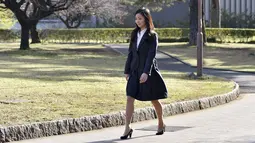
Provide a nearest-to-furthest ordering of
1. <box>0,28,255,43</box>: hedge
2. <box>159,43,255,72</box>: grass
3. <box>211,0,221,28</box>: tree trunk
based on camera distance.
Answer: <box>159,43,255,72</box>: grass
<box>0,28,255,43</box>: hedge
<box>211,0,221,28</box>: tree trunk

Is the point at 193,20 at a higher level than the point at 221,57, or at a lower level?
higher

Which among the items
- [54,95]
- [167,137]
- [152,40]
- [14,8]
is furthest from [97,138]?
[14,8]

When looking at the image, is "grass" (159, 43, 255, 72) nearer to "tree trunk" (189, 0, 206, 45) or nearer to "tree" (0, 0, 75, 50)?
"tree trunk" (189, 0, 206, 45)

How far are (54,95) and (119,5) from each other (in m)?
38.7

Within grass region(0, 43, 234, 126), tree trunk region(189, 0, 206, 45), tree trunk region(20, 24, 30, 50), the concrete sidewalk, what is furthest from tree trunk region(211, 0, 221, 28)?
the concrete sidewalk

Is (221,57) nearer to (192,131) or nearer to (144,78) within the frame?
(192,131)

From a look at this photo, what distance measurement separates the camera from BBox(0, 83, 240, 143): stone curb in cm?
923

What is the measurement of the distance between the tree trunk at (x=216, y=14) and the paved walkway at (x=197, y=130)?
118 ft

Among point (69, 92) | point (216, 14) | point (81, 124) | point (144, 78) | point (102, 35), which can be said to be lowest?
point (102, 35)

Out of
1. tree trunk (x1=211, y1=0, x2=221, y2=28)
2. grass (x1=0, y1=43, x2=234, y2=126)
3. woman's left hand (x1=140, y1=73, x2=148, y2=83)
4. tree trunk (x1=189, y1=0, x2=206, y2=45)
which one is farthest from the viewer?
tree trunk (x1=211, y1=0, x2=221, y2=28)

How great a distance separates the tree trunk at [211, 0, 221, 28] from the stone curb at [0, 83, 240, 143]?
37.1m

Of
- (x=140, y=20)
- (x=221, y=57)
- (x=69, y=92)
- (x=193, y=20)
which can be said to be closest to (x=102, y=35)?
(x=193, y=20)

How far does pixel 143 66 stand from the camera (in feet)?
30.9

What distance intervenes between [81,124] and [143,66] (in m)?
1.48
